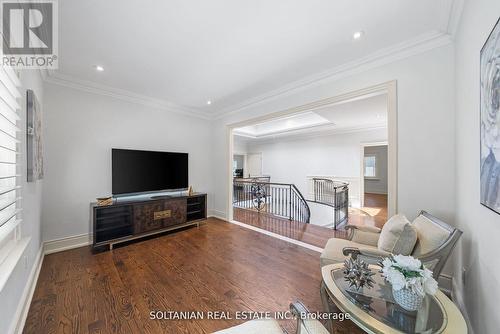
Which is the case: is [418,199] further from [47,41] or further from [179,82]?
[47,41]

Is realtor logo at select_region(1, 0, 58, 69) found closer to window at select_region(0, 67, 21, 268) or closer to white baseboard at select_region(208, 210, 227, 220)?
window at select_region(0, 67, 21, 268)

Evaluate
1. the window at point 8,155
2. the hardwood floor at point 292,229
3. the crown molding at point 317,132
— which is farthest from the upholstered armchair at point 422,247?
the crown molding at point 317,132

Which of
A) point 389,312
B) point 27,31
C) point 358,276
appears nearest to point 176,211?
point 27,31

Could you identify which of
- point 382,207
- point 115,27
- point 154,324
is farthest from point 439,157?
point 382,207

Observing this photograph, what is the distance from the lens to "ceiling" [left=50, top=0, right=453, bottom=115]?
1689mm

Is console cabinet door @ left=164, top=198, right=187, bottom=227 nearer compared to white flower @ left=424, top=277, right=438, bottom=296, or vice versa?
white flower @ left=424, top=277, right=438, bottom=296

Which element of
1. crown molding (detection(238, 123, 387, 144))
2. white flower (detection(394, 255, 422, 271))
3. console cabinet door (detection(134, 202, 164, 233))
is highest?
crown molding (detection(238, 123, 387, 144))

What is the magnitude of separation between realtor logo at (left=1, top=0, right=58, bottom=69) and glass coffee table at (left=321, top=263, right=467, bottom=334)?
265 centimetres

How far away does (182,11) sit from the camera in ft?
5.67

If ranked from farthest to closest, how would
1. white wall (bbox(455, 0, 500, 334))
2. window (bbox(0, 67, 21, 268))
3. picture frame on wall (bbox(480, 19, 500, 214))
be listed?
window (bbox(0, 67, 21, 268)) → white wall (bbox(455, 0, 500, 334)) → picture frame on wall (bbox(480, 19, 500, 214))

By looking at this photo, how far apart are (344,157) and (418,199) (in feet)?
15.8

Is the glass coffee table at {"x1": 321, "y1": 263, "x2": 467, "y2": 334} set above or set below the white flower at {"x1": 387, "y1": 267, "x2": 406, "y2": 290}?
below

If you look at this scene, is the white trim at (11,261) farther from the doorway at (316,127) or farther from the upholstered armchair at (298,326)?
the doorway at (316,127)

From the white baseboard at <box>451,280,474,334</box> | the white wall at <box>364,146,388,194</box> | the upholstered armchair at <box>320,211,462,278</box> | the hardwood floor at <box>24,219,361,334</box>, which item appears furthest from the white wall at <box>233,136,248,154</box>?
the white baseboard at <box>451,280,474,334</box>
